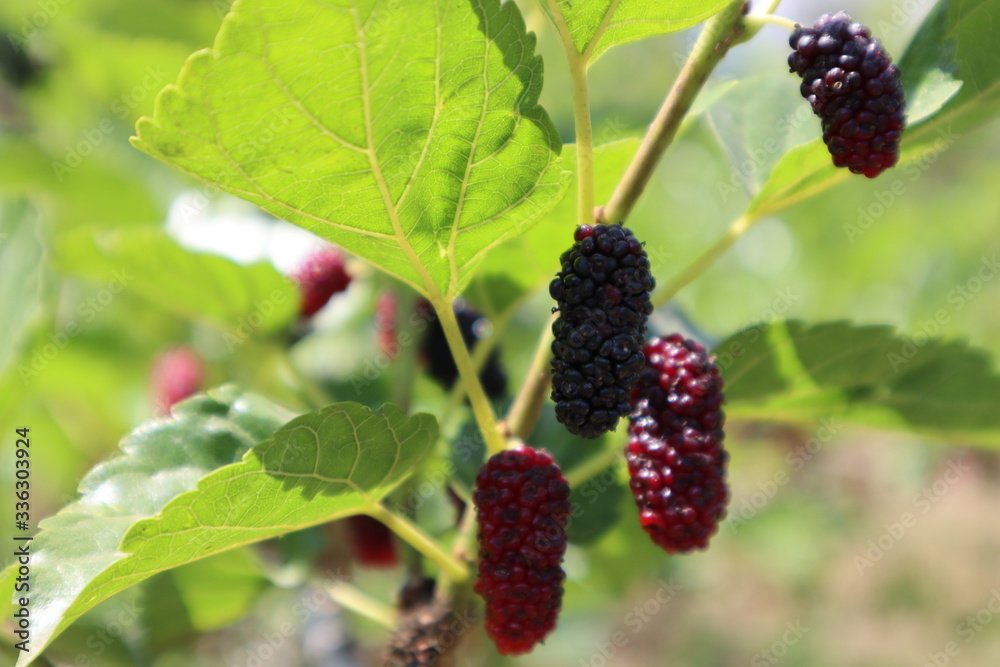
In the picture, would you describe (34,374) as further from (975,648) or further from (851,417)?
(975,648)

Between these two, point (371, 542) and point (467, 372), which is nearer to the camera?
point (467, 372)

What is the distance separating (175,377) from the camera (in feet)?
4.97

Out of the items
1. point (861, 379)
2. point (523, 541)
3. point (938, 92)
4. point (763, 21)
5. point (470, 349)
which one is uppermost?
point (763, 21)

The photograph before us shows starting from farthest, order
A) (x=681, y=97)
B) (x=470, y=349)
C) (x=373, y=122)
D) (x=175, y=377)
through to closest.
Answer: (x=175, y=377) < (x=470, y=349) < (x=681, y=97) < (x=373, y=122)

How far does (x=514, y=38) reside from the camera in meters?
0.59

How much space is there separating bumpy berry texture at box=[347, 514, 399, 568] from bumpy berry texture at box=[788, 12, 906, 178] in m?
0.97

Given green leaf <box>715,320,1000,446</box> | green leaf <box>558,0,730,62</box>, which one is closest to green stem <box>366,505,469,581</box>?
green leaf <box>715,320,1000,446</box>

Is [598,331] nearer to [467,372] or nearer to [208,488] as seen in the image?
[467,372]

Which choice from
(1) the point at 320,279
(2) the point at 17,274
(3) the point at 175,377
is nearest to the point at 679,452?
(1) the point at 320,279

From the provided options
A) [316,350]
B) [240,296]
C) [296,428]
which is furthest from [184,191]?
[296,428]

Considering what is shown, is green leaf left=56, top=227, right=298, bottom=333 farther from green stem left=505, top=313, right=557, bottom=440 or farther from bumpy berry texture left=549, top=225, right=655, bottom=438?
bumpy berry texture left=549, top=225, right=655, bottom=438

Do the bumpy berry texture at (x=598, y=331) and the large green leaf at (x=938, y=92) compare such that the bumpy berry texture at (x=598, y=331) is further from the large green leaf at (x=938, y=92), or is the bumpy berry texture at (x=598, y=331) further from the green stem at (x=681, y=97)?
the large green leaf at (x=938, y=92)

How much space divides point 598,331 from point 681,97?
22cm

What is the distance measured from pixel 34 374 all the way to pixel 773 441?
6.88 ft
